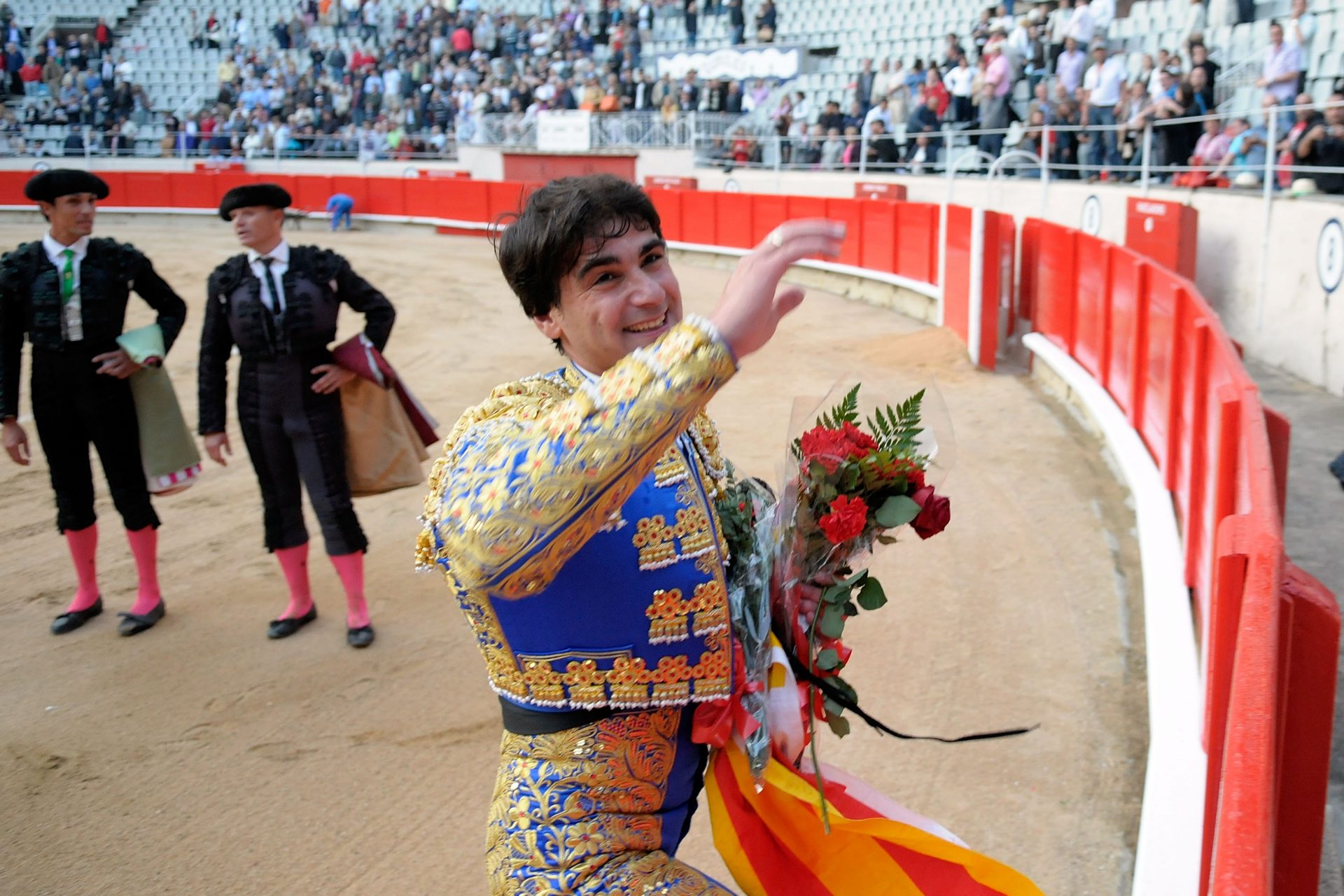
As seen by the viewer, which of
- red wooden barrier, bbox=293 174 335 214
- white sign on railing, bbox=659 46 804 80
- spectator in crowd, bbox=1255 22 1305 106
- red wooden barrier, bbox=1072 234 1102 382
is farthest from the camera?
red wooden barrier, bbox=293 174 335 214

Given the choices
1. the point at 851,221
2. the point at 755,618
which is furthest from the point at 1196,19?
the point at 755,618

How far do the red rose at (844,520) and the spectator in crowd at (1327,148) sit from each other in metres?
7.54

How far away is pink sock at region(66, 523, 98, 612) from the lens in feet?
15.4

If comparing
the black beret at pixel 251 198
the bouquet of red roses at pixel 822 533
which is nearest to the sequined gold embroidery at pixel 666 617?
the bouquet of red roses at pixel 822 533

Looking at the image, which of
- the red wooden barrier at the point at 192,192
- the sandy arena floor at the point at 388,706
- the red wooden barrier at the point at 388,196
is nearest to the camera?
the sandy arena floor at the point at 388,706

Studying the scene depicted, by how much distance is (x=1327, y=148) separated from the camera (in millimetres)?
8070

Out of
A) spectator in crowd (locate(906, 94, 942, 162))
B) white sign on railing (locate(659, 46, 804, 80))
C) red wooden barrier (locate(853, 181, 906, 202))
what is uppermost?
white sign on railing (locate(659, 46, 804, 80))

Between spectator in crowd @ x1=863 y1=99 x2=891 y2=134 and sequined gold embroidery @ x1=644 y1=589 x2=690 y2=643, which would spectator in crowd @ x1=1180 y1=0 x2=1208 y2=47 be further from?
A: sequined gold embroidery @ x1=644 y1=589 x2=690 y2=643

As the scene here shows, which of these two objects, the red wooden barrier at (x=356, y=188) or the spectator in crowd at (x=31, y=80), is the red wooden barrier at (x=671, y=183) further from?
the spectator in crowd at (x=31, y=80)

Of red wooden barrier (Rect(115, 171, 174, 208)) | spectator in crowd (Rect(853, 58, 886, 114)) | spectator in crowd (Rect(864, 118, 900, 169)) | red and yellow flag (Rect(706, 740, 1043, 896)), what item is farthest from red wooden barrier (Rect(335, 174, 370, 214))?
red and yellow flag (Rect(706, 740, 1043, 896))

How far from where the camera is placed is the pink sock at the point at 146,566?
465 cm

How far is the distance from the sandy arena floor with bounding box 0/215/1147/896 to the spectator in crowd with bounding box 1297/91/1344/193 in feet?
10.4

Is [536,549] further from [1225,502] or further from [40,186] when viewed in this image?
[40,186]

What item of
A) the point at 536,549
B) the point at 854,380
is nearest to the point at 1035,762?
the point at 854,380
